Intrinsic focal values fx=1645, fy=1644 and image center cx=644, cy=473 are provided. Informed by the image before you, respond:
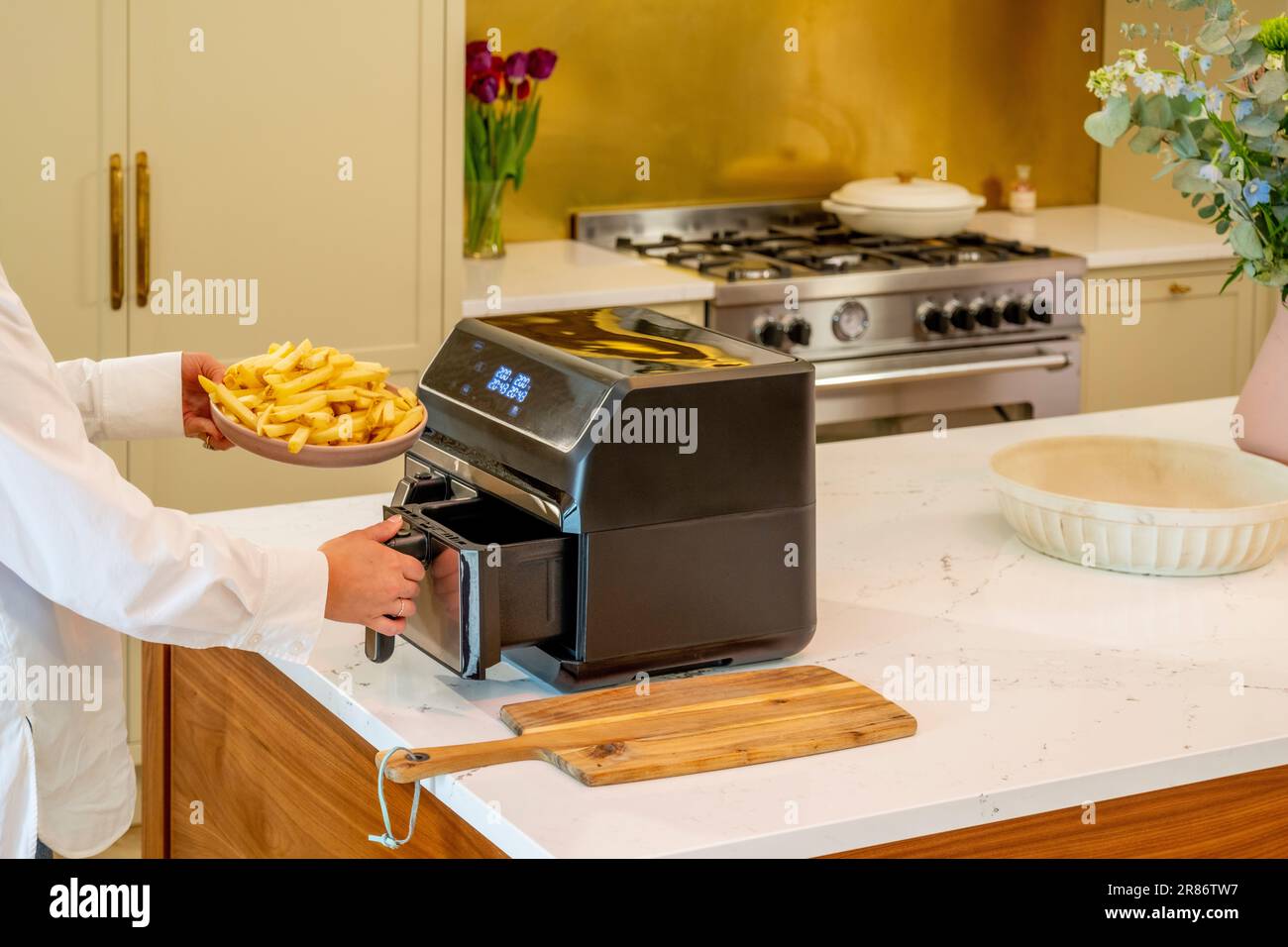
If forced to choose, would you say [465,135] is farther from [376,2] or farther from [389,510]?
[389,510]

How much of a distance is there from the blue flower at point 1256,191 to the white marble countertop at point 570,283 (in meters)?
1.63

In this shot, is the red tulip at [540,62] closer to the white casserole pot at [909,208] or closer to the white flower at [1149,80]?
the white casserole pot at [909,208]

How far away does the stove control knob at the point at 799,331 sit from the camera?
3.62 m

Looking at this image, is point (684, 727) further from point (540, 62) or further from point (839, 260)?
point (540, 62)

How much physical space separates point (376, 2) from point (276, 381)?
1813 millimetres

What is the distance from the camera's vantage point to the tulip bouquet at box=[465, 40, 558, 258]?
3.78 metres

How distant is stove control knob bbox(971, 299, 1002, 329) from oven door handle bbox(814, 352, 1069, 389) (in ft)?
0.31

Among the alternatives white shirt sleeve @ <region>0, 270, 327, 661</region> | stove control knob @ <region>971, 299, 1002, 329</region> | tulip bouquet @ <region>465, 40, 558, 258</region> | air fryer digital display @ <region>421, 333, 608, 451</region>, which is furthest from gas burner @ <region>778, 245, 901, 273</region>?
white shirt sleeve @ <region>0, 270, 327, 661</region>

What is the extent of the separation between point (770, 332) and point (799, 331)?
69mm

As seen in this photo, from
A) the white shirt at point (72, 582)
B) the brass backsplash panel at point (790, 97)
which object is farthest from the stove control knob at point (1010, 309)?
the white shirt at point (72, 582)

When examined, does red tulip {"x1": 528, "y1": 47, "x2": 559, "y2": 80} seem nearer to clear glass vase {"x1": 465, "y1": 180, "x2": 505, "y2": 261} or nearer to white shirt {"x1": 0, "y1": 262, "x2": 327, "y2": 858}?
clear glass vase {"x1": 465, "y1": 180, "x2": 505, "y2": 261}

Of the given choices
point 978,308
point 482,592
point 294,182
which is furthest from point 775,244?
point 482,592

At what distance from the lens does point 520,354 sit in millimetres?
1665
